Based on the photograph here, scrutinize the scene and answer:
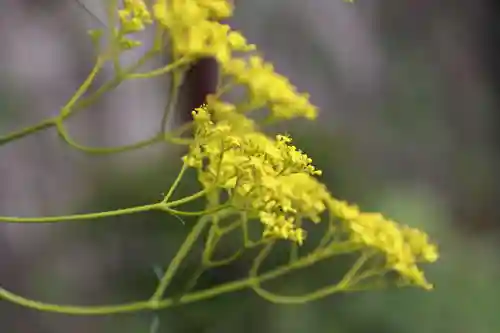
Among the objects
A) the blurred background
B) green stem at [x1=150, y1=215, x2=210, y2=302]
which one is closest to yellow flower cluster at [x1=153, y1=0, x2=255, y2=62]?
green stem at [x1=150, y1=215, x2=210, y2=302]

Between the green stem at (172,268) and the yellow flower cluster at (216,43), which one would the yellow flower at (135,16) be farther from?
the green stem at (172,268)

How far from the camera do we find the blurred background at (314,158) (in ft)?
2.73

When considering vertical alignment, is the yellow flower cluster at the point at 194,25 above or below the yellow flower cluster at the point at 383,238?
below

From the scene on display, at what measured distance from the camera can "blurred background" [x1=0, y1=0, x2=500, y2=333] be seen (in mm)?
832

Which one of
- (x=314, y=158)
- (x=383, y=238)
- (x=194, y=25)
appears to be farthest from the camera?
(x=314, y=158)

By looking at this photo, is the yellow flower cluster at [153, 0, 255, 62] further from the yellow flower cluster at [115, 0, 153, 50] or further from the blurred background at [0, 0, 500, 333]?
the blurred background at [0, 0, 500, 333]

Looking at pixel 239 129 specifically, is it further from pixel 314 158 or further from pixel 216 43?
pixel 314 158

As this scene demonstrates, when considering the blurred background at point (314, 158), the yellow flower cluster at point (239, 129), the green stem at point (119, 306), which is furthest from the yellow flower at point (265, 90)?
the blurred background at point (314, 158)

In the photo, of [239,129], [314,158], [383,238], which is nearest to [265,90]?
[239,129]

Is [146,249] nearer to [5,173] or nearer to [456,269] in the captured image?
[5,173]

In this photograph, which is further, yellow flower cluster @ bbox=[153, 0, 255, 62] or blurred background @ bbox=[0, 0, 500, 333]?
blurred background @ bbox=[0, 0, 500, 333]

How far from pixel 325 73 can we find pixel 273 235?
57 cm

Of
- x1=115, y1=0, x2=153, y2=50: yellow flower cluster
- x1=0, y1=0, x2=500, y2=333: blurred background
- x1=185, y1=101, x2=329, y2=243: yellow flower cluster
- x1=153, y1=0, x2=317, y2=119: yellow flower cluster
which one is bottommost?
x1=185, y1=101, x2=329, y2=243: yellow flower cluster

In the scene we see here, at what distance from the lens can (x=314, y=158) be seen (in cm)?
88
